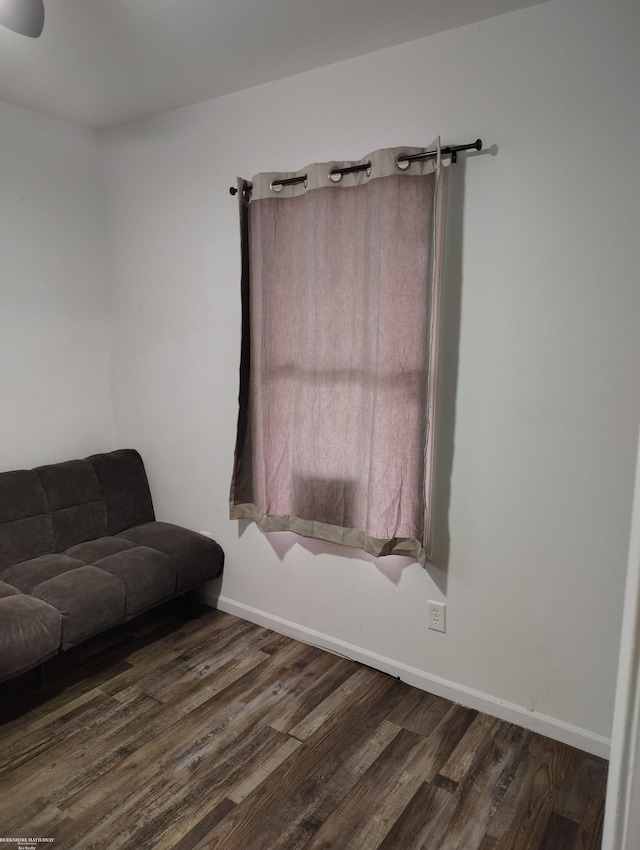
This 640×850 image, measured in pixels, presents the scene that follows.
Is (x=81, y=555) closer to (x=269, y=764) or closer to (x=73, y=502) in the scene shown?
(x=73, y=502)

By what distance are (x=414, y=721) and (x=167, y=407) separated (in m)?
1.96

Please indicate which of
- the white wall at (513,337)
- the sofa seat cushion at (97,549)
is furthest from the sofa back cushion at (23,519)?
the white wall at (513,337)

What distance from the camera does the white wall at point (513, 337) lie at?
1.85 meters

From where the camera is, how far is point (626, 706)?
0.98 metres

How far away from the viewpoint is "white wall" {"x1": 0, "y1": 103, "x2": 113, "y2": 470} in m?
2.85

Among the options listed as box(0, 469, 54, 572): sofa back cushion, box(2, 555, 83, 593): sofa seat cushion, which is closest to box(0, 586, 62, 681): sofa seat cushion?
box(2, 555, 83, 593): sofa seat cushion

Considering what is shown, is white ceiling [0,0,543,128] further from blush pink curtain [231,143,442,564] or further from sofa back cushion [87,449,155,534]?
sofa back cushion [87,449,155,534]

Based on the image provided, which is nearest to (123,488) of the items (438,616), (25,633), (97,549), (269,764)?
(97,549)

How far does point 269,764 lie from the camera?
198 centimetres

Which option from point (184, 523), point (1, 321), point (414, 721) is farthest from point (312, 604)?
point (1, 321)

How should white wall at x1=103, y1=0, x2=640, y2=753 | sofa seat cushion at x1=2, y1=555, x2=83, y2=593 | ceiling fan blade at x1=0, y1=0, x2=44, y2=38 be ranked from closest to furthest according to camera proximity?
1. ceiling fan blade at x1=0, y1=0, x2=44, y2=38
2. white wall at x1=103, y1=0, x2=640, y2=753
3. sofa seat cushion at x1=2, y1=555, x2=83, y2=593

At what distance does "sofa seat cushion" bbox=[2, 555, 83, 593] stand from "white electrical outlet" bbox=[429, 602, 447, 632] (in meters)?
1.58

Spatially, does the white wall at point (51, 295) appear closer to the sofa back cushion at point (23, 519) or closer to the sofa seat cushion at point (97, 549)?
the sofa back cushion at point (23, 519)

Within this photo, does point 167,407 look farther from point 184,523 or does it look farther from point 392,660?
point 392,660
